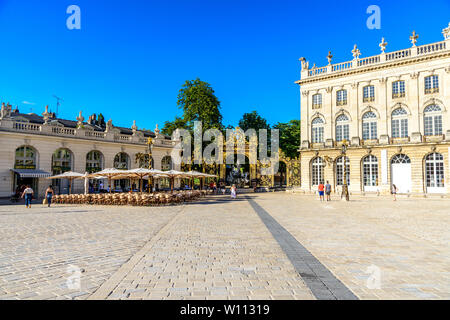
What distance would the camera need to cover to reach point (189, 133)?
38156mm

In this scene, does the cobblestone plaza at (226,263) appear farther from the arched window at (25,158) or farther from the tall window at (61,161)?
the tall window at (61,161)

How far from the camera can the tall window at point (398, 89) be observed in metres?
32.2

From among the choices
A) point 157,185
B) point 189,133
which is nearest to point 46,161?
point 157,185

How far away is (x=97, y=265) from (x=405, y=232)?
888 cm

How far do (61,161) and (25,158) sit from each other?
3.32 metres

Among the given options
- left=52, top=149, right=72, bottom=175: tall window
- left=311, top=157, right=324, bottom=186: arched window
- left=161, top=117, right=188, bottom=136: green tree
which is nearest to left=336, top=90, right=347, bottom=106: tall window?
left=311, top=157, right=324, bottom=186: arched window

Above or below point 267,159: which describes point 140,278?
below

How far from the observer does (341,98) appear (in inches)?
1414

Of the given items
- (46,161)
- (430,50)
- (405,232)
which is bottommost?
(405,232)

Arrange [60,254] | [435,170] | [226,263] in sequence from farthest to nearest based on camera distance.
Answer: [435,170] < [60,254] < [226,263]

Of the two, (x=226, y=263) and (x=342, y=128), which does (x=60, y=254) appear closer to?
(x=226, y=263)

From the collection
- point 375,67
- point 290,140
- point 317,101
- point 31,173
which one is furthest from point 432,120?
point 31,173
